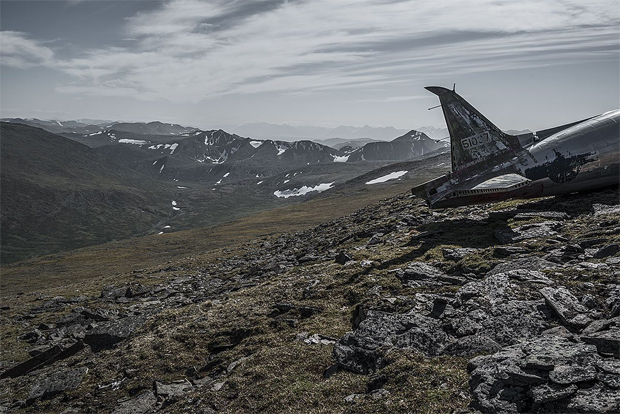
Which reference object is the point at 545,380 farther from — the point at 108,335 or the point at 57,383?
the point at 108,335

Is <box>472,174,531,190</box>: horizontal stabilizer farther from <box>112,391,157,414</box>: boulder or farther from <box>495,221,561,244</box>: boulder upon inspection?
<box>112,391,157,414</box>: boulder

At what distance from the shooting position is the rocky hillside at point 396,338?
10.5 metres

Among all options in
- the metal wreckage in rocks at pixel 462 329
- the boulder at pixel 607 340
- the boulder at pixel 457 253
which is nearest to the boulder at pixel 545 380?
Result: the metal wreckage in rocks at pixel 462 329


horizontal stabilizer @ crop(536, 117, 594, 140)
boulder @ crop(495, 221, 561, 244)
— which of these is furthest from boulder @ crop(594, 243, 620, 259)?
horizontal stabilizer @ crop(536, 117, 594, 140)

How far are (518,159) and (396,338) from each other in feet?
66.2

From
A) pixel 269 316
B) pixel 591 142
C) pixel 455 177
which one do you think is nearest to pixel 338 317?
pixel 269 316

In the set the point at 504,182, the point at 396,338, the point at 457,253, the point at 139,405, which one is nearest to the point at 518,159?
the point at 504,182

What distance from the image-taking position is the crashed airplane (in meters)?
26.0

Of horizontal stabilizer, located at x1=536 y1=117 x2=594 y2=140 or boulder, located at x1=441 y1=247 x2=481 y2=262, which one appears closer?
boulder, located at x1=441 y1=247 x2=481 y2=262

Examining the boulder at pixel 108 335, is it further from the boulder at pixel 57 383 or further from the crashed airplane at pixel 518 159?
the crashed airplane at pixel 518 159

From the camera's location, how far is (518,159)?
91.8 feet

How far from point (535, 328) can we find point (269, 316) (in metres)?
13.1

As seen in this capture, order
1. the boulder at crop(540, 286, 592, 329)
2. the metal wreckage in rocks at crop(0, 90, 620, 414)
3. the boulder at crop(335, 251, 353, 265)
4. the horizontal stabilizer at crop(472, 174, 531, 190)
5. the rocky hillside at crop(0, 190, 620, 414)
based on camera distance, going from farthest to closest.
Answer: the boulder at crop(335, 251, 353, 265), the horizontal stabilizer at crop(472, 174, 531, 190), the boulder at crop(540, 286, 592, 329), the rocky hillside at crop(0, 190, 620, 414), the metal wreckage in rocks at crop(0, 90, 620, 414)

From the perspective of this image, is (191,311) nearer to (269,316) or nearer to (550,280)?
(269,316)
